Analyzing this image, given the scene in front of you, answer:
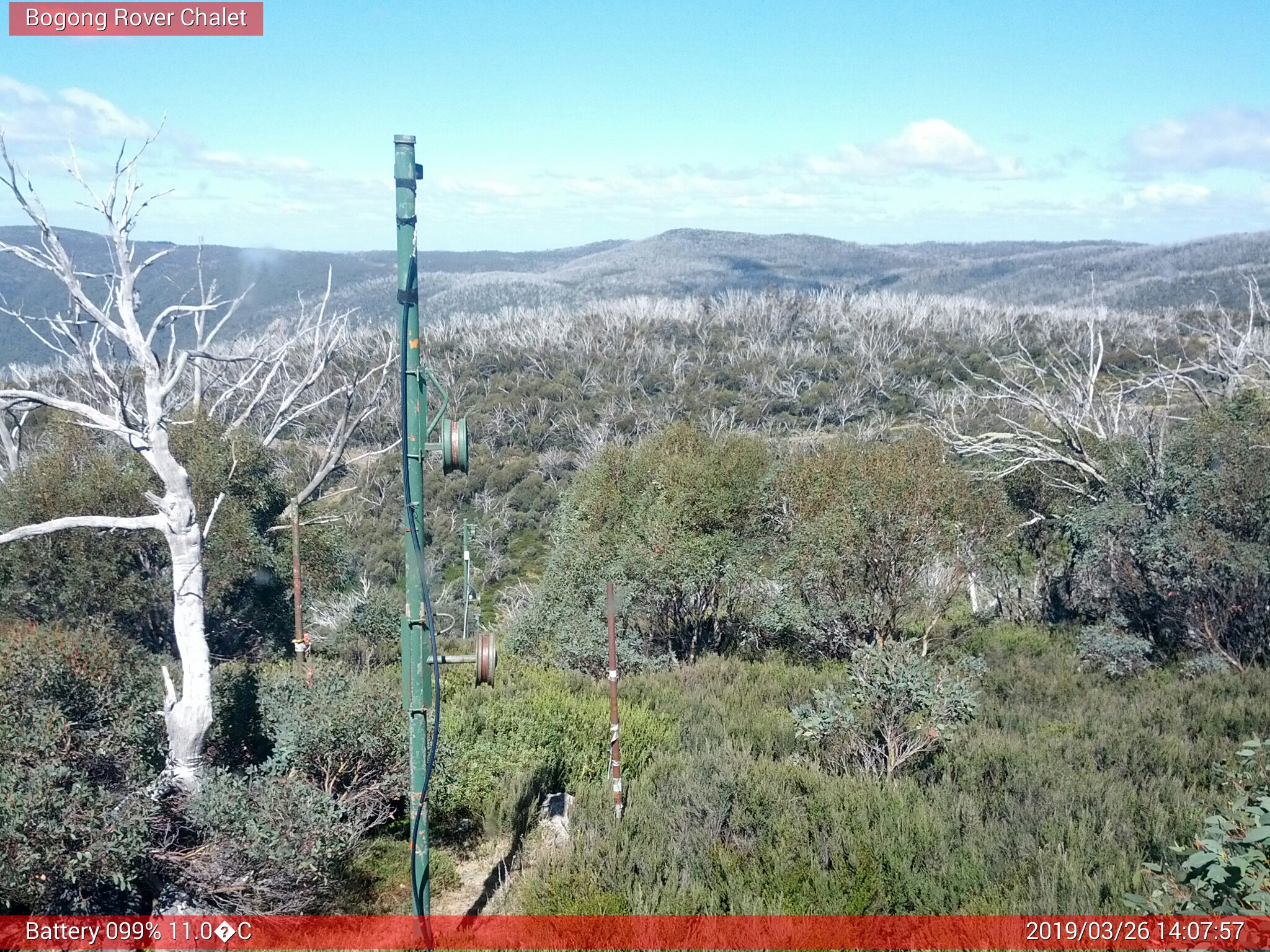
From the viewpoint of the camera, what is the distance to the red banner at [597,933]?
4949 mm

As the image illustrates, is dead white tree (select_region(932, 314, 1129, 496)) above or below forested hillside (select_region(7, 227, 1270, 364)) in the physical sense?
below

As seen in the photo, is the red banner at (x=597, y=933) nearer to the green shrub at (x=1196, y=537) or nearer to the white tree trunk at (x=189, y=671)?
the white tree trunk at (x=189, y=671)

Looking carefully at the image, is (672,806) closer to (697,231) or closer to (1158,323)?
(1158,323)

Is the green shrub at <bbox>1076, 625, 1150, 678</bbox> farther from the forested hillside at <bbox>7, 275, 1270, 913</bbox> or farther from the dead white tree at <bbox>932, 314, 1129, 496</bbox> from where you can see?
the dead white tree at <bbox>932, 314, 1129, 496</bbox>

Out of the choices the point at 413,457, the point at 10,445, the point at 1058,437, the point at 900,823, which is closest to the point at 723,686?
the point at 900,823

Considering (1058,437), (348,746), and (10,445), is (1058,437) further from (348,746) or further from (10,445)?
(10,445)

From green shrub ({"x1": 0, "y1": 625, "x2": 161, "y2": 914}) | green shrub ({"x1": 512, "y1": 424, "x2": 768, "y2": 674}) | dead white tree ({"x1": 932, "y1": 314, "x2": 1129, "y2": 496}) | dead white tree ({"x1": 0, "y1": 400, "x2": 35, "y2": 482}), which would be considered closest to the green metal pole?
green shrub ({"x1": 0, "y1": 625, "x2": 161, "y2": 914})

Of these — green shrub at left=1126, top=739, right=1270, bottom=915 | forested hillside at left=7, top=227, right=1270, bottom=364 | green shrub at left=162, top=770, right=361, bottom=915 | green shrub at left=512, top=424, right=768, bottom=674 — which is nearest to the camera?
green shrub at left=1126, top=739, right=1270, bottom=915

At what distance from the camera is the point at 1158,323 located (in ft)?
206

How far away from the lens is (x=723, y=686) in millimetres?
12000

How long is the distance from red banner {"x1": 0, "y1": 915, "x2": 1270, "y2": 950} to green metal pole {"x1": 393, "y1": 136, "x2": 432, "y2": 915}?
2.79ft

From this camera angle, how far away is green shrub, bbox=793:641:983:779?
759 cm

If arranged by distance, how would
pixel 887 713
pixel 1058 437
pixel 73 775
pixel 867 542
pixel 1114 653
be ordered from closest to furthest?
1. pixel 73 775
2. pixel 887 713
3. pixel 1114 653
4. pixel 867 542
5. pixel 1058 437

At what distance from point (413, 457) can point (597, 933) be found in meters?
2.98
